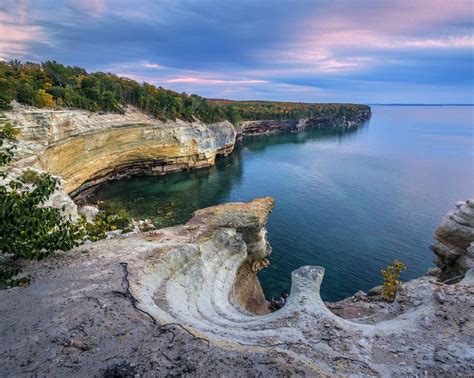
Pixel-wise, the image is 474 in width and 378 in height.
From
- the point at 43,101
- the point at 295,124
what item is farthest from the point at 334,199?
the point at 295,124

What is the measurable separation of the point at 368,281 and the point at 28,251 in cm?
2572

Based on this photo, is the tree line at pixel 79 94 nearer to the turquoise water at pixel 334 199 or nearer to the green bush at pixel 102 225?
the turquoise water at pixel 334 199

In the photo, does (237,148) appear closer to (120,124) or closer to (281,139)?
(281,139)

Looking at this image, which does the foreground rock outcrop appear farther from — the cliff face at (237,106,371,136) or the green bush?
the cliff face at (237,106,371,136)

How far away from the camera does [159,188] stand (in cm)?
5609

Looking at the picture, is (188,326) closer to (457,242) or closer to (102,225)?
(102,225)

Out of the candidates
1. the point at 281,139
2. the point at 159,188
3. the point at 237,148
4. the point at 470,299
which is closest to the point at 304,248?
the point at 470,299

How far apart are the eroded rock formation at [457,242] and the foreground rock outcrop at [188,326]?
7213 mm

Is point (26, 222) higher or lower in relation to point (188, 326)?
higher

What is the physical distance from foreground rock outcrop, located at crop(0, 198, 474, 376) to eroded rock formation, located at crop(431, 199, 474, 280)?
7213 millimetres

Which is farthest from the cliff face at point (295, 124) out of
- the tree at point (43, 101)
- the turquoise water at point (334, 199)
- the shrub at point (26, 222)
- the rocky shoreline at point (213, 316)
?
the shrub at point (26, 222)

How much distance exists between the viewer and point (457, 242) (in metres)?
23.9

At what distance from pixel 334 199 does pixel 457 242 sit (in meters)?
25.8

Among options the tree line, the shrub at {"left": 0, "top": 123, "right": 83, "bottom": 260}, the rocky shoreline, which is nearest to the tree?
the tree line
